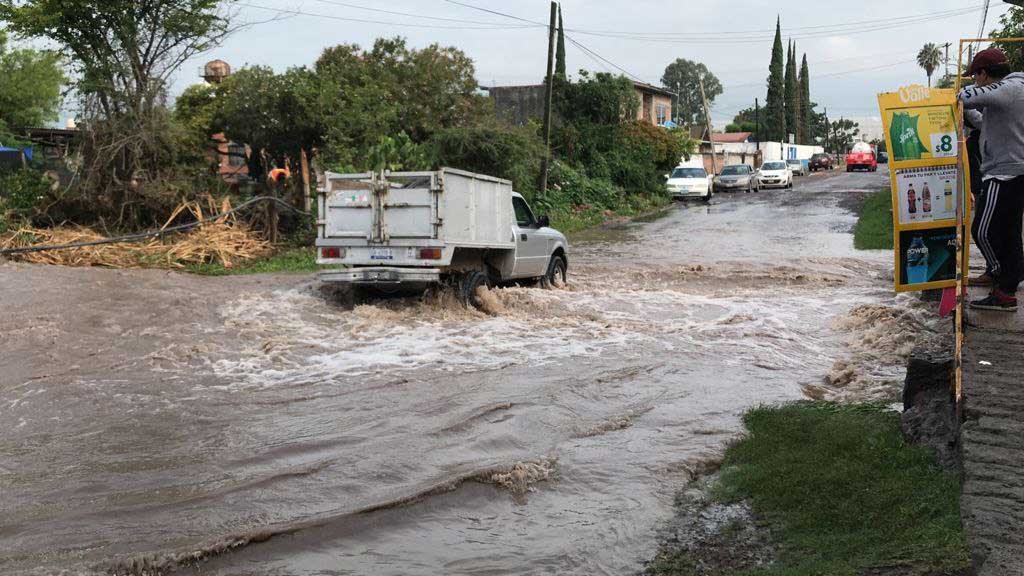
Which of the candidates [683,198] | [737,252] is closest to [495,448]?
[737,252]

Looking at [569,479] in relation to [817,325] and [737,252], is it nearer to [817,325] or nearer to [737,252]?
[817,325]

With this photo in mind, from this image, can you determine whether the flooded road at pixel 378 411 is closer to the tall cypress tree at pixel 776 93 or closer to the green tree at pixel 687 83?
the tall cypress tree at pixel 776 93

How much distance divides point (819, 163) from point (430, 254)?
69.0m

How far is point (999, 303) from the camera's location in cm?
737

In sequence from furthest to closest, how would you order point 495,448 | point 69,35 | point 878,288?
1. point 69,35
2. point 878,288
3. point 495,448

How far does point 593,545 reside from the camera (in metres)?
5.09

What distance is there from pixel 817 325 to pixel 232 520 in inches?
360

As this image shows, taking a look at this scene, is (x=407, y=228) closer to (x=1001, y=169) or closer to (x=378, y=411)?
(x=378, y=411)

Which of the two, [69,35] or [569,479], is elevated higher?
[69,35]

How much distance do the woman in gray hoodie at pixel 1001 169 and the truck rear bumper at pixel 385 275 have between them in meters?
6.86

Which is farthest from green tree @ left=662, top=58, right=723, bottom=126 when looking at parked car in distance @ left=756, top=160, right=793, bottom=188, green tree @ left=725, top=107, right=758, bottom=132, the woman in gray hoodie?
the woman in gray hoodie

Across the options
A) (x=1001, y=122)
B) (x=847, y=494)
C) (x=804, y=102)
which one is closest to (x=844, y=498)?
(x=847, y=494)

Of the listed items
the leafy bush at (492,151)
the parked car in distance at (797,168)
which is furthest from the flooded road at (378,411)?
the parked car in distance at (797,168)

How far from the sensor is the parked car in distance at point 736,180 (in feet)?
150
